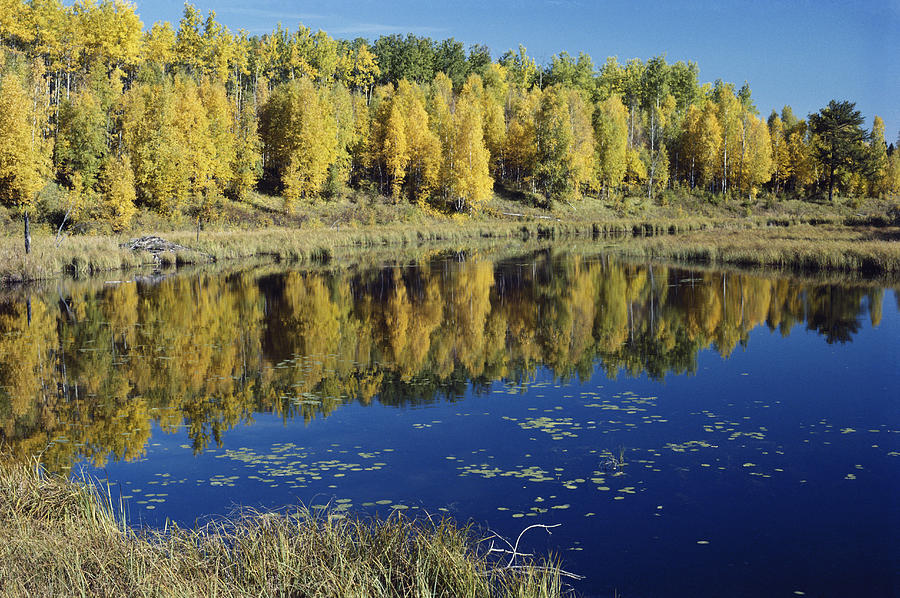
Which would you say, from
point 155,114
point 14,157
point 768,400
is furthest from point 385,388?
point 155,114

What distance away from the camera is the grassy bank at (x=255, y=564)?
6.16 metres

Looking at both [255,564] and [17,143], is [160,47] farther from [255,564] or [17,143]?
[255,564]

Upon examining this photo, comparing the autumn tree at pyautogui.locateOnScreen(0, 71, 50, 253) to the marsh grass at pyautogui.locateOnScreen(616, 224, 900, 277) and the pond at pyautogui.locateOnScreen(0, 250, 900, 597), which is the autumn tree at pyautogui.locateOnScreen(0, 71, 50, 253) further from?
the marsh grass at pyautogui.locateOnScreen(616, 224, 900, 277)

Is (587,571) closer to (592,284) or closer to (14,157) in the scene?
(592,284)

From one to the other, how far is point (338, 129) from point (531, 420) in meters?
60.3

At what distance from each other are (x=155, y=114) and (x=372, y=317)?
122ft

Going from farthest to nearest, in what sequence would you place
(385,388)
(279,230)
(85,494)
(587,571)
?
(279,230)
(385,388)
(85,494)
(587,571)

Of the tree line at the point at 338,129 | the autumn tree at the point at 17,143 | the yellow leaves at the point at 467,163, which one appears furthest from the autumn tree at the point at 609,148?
the autumn tree at the point at 17,143

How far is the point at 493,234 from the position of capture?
6444 cm

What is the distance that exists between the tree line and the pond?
21003 millimetres

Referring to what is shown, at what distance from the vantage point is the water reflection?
45.7 ft

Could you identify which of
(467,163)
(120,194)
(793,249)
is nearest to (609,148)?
(467,163)

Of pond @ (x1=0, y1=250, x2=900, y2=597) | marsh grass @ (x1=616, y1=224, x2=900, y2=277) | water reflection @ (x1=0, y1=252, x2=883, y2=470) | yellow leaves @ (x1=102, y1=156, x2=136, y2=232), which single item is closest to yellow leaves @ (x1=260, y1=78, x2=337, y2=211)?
yellow leaves @ (x1=102, y1=156, x2=136, y2=232)

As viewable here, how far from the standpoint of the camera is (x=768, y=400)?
1384cm
